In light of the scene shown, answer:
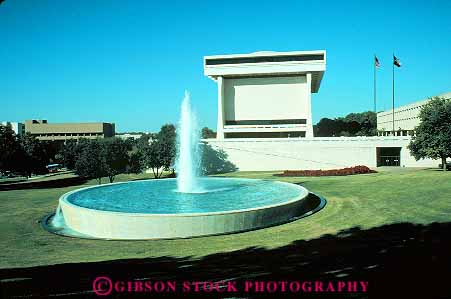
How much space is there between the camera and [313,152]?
164 ft

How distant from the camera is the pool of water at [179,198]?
1817 cm

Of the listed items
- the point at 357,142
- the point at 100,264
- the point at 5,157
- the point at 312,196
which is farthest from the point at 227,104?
the point at 100,264

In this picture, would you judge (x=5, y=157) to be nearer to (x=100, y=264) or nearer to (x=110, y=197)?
(x=110, y=197)

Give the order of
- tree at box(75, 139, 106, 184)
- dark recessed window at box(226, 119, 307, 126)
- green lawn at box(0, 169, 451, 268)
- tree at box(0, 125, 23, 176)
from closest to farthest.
Answer: 1. green lawn at box(0, 169, 451, 268)
2. tree at box(75, 139, 106, 184)
3. tree at box(0, 125, 23, 176)
4. dark recessed window at box(226, 119, 307, 126)

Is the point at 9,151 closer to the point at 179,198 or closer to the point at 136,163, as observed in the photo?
the point at 136,163

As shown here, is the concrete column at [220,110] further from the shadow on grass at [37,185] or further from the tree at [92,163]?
the tree at [92,163]

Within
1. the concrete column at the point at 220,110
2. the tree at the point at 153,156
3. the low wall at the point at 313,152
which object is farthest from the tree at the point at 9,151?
the concrete column at the point at 220,110

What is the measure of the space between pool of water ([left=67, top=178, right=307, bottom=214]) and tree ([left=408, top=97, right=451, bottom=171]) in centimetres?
1605

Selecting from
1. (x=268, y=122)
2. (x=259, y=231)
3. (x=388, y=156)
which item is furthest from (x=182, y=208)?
(x=268, y=122)

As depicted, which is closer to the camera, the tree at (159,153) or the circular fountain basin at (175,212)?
the circular fountain basin at (175,212)

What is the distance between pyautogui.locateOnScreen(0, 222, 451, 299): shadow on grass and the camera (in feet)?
23.7

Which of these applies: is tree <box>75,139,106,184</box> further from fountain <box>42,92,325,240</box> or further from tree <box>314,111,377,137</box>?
tree <box>314,111,377,137</box>

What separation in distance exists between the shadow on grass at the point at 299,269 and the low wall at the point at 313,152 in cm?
3691

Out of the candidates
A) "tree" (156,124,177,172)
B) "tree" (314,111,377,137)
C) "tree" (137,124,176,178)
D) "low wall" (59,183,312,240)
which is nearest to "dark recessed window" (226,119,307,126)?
"tree" (156,124,177,172)
